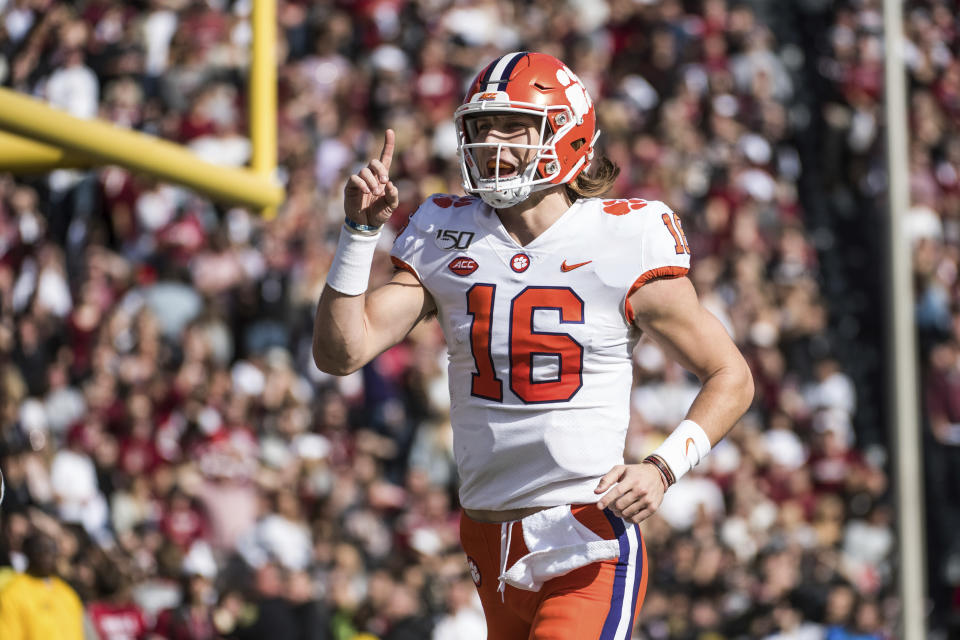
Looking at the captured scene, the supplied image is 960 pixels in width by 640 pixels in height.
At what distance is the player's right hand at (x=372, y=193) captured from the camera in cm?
328

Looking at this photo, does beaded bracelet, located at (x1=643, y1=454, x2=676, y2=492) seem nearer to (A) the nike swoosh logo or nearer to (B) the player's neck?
(A) the nike swoosh logo

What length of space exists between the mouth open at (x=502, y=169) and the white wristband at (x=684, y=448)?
712 millimetres

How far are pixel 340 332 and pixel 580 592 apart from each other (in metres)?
0.82

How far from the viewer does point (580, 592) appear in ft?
11.0

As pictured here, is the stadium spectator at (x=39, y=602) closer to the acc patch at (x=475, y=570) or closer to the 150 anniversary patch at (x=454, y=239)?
the acc patch at (x=475, y=570)

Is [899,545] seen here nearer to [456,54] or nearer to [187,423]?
[187,423]

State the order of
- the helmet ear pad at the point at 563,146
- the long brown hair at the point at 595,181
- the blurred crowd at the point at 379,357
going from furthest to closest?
the blurred crowd at the point at 379,357
the long brown hair at the point at 595,181
the helmet ear pad at the point at 563,146

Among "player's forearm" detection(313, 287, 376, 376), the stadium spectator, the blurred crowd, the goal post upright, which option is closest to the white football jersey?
"player's forearm" detection(313, 287, 376, 376)

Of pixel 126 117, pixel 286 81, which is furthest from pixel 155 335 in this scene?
pixel 286 81

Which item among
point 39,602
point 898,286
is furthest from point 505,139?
point 898,286

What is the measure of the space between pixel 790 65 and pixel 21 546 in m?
8.10

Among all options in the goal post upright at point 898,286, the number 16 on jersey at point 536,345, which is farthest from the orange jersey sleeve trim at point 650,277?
the goal post upright at point 898,286

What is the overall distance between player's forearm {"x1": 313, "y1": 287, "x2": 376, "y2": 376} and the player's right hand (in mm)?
188

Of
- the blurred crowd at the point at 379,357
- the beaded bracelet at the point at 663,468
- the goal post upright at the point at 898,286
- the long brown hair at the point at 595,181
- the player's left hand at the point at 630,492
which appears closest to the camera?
the player's left hand at the point at 630,492
